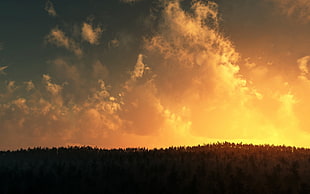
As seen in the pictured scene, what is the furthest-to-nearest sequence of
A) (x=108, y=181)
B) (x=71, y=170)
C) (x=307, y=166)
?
(x=71, y=170), (x=108, y=181), (x=307, y=166)

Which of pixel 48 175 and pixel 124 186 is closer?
pixel 124 186

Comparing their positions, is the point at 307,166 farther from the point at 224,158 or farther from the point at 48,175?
the point at 48,175

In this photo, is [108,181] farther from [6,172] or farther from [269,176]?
[269,176]

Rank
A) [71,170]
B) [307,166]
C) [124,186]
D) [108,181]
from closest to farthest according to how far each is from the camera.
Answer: [307,166]
[124,186]
[108,181]
[71,170]

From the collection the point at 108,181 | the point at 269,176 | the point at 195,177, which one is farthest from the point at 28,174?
the point at 269,176

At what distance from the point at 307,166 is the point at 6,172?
128744 mm

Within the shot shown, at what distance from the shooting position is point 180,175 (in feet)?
444

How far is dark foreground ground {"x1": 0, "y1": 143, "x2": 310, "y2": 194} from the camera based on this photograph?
113 meters

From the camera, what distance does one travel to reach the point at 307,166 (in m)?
122

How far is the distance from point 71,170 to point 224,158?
2715 inches

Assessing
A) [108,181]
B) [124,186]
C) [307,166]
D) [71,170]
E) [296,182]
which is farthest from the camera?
[71,170]

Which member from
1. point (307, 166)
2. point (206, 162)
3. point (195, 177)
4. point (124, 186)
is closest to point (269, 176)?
point (307, 166)

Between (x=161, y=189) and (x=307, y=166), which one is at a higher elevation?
(x=307, y=166)

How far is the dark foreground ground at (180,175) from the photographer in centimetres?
11275
